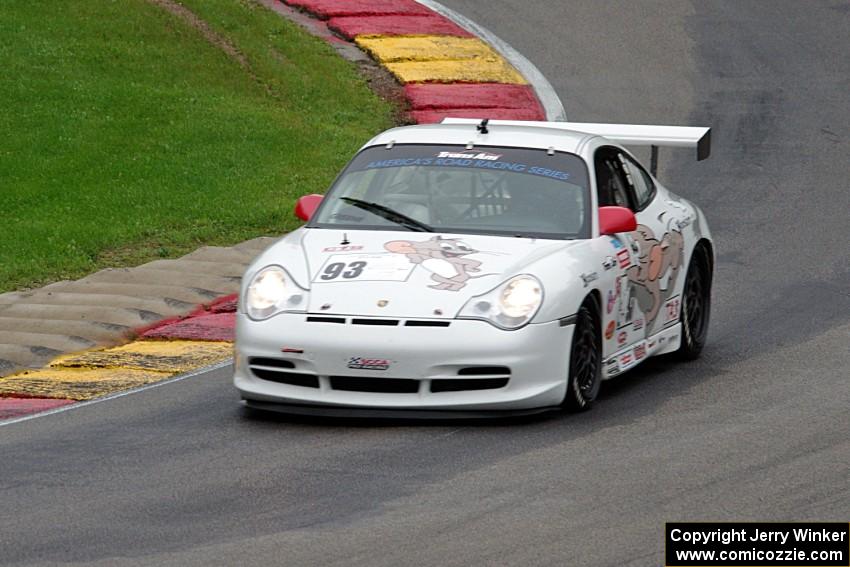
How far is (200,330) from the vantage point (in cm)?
1169

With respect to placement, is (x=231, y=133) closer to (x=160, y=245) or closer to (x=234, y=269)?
(x=160, y=245)

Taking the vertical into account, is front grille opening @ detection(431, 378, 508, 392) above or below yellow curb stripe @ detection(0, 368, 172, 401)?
above

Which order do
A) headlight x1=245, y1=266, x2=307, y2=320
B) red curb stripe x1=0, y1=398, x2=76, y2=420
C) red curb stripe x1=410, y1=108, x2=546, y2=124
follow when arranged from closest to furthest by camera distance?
headlight x1=245, y1=266, x2=307, y2=320, red curb stripe x1=0, y1=398, x2=76, y2=420, red curb stripe x1=410, y1=108, x2=546, y2=124

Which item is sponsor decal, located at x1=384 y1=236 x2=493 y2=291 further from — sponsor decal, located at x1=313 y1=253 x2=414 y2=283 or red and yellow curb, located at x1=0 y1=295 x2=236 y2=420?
red and yellow curb, located at x1=0 y1=295 x2=236 y2=420

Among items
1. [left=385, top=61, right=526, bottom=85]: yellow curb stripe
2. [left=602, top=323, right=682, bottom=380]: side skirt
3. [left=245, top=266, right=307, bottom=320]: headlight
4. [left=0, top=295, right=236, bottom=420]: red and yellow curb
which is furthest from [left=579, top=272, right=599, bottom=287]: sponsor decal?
[left=385, top=61, right=526, bottom=85]: yellow curb stripe

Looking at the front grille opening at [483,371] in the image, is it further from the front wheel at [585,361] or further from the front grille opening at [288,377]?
the front grille opening at [288,377]

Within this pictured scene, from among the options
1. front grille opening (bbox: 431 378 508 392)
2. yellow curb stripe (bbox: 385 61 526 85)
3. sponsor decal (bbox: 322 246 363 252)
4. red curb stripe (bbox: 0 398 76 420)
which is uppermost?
sponsor decal (bbox: 322 246 363 252)

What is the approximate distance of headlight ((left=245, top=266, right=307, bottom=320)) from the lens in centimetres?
881

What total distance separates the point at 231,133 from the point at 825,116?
688cm

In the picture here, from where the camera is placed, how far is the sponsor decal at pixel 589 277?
354 inches

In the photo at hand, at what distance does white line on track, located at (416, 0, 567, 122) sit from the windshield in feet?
31.5

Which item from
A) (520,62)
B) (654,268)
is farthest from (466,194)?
(520,62)

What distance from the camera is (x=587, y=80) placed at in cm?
2164

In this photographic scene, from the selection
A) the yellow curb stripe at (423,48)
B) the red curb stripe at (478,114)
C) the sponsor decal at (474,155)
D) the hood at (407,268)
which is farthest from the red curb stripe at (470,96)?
the hood at (407,268)
